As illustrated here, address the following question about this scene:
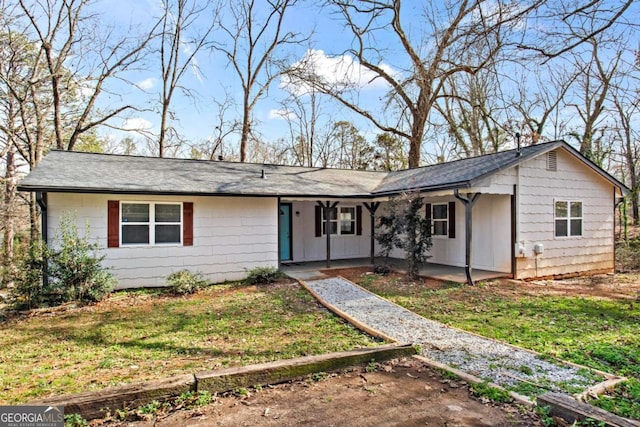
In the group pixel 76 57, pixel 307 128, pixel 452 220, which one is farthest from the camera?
pixel 307 128

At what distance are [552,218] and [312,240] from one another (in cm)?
A: 782

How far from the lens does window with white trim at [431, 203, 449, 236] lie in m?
12.0

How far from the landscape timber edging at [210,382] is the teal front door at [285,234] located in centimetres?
888

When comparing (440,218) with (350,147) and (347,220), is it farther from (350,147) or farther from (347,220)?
(350,147)

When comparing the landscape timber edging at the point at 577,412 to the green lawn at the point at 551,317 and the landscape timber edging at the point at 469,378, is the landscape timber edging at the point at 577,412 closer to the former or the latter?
the landscape timber edging at the point at 469,378

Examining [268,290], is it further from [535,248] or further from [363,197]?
[535,248]

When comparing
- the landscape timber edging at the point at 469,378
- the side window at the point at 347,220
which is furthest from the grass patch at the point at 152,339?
the side window at the point at 347,220

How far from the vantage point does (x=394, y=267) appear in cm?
1171

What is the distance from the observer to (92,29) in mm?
15211

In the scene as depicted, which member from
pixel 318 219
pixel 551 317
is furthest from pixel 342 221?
pixel 551 317

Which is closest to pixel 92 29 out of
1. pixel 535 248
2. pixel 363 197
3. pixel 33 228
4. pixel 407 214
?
pixel 33 228

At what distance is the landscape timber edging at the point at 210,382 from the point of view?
9.97 feet

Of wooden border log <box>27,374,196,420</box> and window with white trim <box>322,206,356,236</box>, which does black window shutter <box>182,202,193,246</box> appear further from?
wooden border log <box>27,374,196,420</box>

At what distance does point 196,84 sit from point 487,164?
52.1ft
